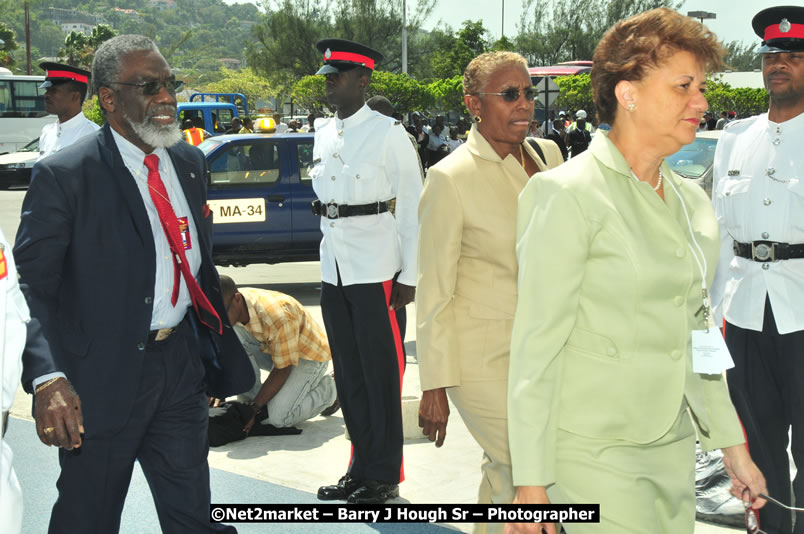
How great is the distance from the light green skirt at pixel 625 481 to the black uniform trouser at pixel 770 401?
67.8 inches

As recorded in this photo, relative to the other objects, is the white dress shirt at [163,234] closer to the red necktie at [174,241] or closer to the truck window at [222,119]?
the red necktie at [174,241]

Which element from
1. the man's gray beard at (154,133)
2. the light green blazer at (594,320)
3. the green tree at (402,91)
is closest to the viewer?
the light green blazer at (594,320)

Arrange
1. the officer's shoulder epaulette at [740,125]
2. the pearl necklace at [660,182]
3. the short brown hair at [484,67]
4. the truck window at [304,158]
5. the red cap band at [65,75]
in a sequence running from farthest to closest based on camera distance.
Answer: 1. the truck window at [304,158]
2. the red cap band at [65,75]
3. the officer's shoulder epaulette at [740,125]
4. the short brown hair at [484,67]
5. the pearl necklace at [660,182]

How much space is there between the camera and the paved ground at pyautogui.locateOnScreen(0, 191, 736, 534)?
17.1 feet

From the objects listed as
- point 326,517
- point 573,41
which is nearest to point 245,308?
point 326,517

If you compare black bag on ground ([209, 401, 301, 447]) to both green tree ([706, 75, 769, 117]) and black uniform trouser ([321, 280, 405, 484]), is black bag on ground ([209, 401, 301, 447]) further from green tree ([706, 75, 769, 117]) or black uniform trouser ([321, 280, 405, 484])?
green tree ([706, 75, 769, 117])

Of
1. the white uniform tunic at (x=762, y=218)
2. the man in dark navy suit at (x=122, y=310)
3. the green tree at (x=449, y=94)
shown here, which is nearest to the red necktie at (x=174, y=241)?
the man in dark navy suit at (x=122, y=310)

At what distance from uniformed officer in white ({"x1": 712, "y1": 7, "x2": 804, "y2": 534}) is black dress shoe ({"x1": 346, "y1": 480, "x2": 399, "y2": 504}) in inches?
72.8

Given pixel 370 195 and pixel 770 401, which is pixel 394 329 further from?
pixel 770 401

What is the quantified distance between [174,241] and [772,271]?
2.44m

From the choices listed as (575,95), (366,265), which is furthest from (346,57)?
(575,95)

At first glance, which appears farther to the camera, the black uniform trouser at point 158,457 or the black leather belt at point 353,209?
the black leather belt at point 353,209

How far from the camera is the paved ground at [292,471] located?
5227 mm

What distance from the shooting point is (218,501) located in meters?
5.34
